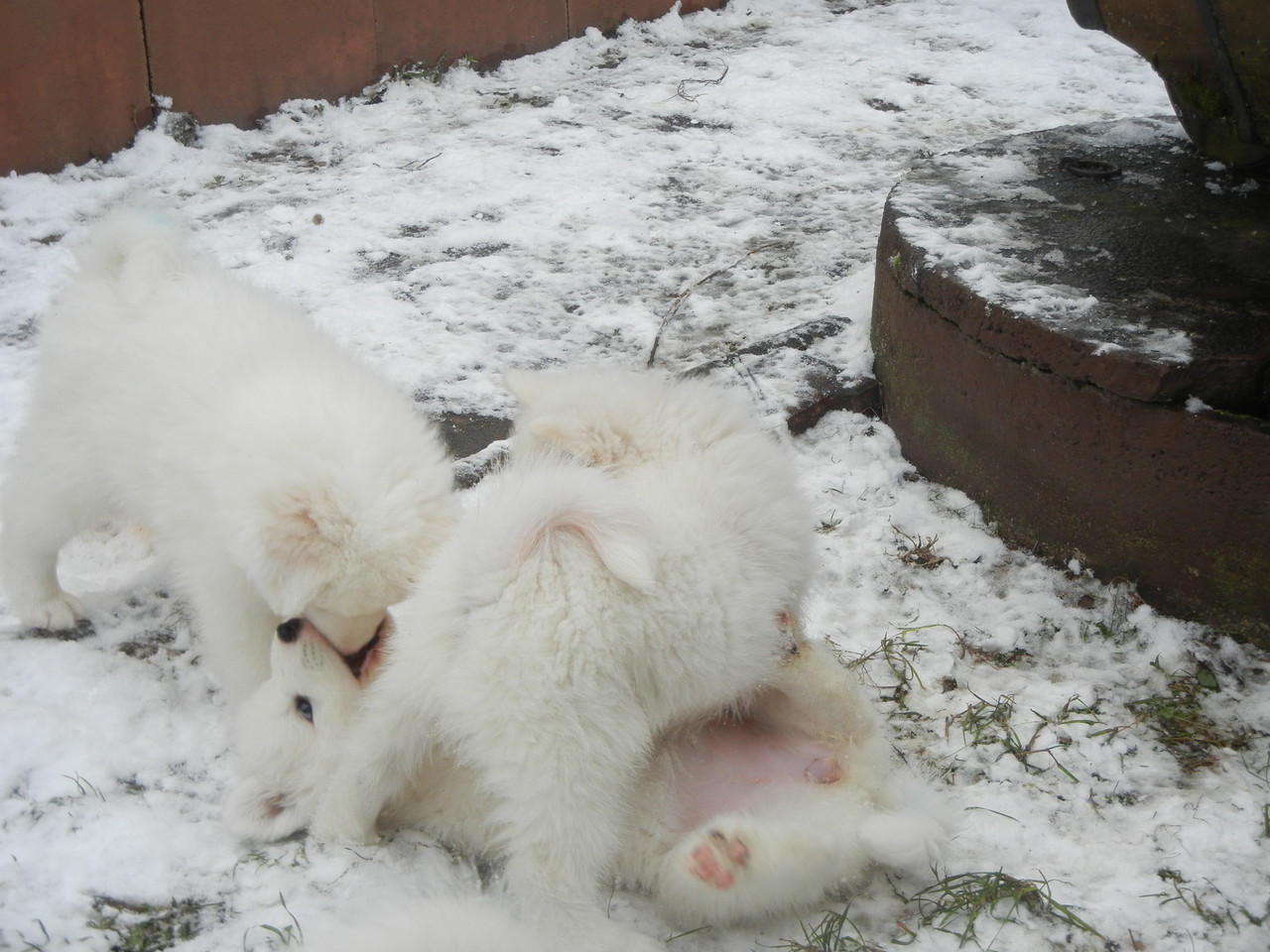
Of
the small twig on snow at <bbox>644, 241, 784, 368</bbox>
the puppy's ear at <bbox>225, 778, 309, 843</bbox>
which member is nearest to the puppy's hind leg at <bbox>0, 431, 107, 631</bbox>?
the puppy's ear at <bbox>225, 778, 309, 843</bbox>

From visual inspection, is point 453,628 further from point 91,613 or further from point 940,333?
point 940,333

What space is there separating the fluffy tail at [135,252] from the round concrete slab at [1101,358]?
228 centimetres

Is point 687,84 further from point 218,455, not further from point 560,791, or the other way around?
point 560,791

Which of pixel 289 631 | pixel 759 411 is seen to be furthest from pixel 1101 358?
pixel 289 631

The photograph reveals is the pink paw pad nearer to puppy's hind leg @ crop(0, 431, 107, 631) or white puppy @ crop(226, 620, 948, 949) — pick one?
white puppy @ crop(226, 620, 948, 949)

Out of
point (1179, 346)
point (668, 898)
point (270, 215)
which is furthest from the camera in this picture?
point (270, 215)

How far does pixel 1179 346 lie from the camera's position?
3121 mm

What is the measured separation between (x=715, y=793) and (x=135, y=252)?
6.90 ft

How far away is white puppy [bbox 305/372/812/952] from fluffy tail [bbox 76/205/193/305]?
128cm

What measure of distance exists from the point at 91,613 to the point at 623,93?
17.2ft

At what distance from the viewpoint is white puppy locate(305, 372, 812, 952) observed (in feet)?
7.42

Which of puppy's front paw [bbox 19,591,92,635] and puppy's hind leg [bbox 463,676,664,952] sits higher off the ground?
puppy's hind leg [bbox 463,676,664,952]

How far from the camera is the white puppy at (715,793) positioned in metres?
2.37

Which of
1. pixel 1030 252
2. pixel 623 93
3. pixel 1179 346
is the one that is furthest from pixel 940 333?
pixel 623 93
